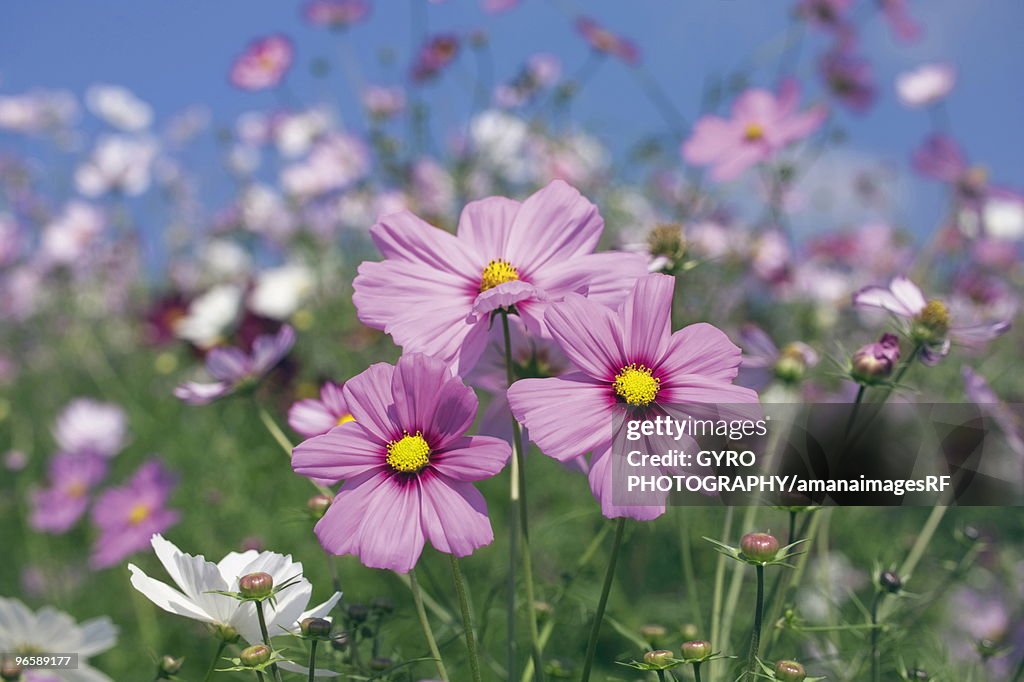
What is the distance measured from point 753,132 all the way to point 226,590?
135 centimetres

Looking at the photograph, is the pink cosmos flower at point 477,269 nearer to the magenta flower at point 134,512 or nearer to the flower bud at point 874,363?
the flower bud at point 874,363

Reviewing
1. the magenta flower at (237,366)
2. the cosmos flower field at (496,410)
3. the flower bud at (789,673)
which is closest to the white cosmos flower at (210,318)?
the cosmos flower field at (496,410)

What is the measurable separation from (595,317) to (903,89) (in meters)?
2.28

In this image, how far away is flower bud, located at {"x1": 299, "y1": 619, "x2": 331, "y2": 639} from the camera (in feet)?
1.47

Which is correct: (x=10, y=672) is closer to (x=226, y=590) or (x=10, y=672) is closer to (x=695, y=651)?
(x=226, y=590)

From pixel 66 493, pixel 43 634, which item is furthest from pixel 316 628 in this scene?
pixel 66 493

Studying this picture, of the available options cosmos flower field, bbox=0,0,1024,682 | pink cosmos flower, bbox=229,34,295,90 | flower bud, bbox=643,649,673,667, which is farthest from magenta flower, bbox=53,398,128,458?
flower bud, bbox=643,649,673,667

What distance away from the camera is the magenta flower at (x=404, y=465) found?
439mm

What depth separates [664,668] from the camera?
42 centimetres

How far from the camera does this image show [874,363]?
1.88 ft

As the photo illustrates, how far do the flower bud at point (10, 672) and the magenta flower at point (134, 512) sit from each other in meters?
0.67

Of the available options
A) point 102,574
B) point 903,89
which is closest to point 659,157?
point 903,89

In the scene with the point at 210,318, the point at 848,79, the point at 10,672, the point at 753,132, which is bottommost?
the point at 10,672

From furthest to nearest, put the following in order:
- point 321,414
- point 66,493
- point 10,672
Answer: point 66,493
point 321,414
point 10,672
